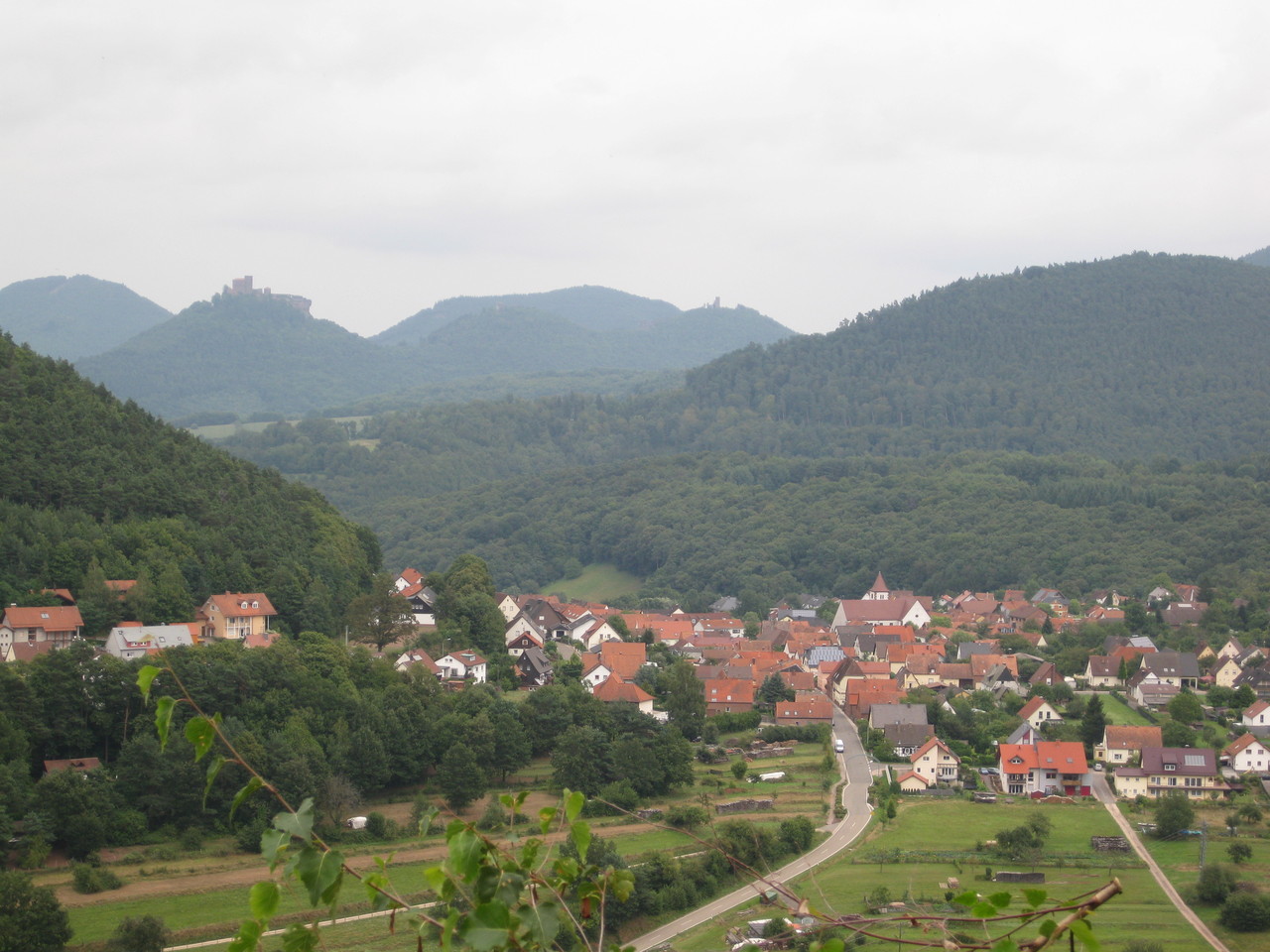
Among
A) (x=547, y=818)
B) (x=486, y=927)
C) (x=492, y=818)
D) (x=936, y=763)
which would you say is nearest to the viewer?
(x=486, y=927)

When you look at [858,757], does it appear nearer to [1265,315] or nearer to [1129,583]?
[1129,583]

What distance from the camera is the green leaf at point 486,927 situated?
3.80 meters

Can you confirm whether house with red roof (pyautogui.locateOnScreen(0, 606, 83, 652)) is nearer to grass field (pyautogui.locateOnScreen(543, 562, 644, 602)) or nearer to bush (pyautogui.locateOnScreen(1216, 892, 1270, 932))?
bush (pyautogui.locateOnScreen(1216, 892, 1270, 932))

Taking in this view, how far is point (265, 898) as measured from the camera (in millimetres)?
3916

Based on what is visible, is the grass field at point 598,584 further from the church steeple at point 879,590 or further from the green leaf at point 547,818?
the green leaf at point 547,818

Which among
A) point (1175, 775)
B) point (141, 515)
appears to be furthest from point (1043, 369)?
point (141, 515)

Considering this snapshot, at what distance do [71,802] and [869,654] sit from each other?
37.5 meters

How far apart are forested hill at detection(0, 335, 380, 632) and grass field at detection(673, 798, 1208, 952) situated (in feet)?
63.7

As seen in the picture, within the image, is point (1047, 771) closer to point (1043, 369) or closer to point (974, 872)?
point (974, 872)

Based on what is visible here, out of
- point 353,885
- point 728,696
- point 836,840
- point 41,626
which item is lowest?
point 836,840

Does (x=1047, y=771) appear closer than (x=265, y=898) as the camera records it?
No

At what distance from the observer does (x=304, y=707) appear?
3484 centimetres

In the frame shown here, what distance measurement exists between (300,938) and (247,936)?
226 mm

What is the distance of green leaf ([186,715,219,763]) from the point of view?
410 cm
